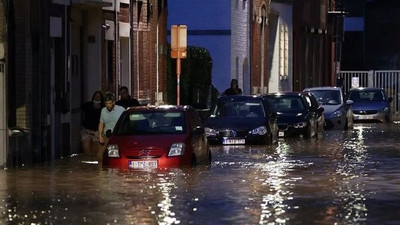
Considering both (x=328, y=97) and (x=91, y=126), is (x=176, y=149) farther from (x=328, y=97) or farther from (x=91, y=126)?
(x=328, y=97)

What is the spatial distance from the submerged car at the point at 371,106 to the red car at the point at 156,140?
31050mm

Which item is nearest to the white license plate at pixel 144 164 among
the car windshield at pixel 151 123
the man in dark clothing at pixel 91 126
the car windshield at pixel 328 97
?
the car windshield at pixel 151 123

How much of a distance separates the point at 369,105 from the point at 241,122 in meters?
23.1

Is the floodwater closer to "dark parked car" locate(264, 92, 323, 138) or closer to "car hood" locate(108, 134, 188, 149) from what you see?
"car hood" locate(108, 134, 188, 149)

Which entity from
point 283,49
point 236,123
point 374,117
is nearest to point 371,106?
point 374,117

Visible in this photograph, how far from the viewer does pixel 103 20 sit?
1499 inches

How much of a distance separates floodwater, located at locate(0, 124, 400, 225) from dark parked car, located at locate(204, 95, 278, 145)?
385 cm

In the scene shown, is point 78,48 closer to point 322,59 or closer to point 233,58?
point 233,58

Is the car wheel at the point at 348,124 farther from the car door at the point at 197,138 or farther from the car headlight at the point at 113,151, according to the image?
the car headlight at the point at 113,151

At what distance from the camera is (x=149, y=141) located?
26688 mm

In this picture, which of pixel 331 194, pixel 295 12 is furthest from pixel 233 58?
pixel 331 194

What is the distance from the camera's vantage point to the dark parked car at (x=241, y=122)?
36594 millimetres

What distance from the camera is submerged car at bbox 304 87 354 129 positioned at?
50.7 m

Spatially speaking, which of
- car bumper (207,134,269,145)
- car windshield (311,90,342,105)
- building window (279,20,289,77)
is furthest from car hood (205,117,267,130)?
building window (279,20,289,77)
